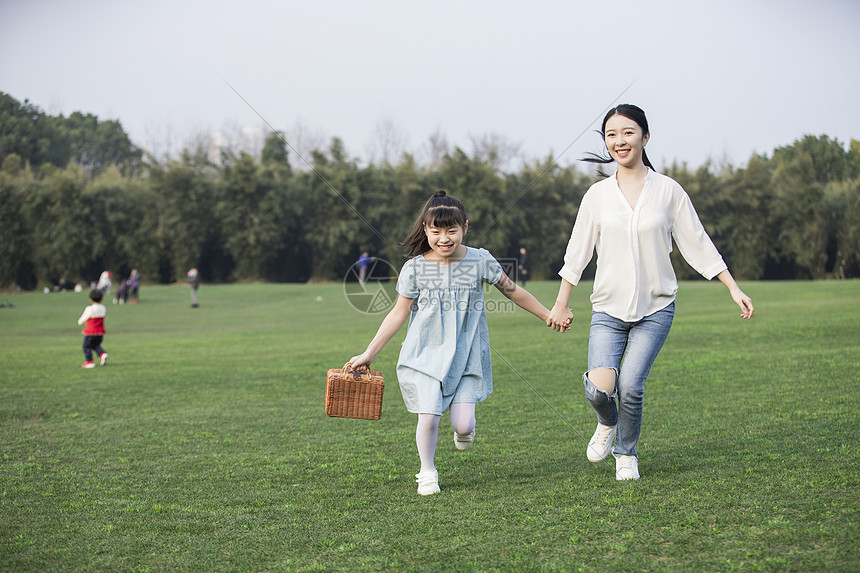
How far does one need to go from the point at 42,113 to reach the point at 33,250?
1712cm

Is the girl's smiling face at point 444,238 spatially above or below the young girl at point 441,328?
above

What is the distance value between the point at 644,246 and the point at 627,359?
0.58 metres

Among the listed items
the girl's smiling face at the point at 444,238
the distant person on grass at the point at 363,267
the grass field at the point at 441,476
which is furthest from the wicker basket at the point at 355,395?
the distant person on grass at the point at 363,267

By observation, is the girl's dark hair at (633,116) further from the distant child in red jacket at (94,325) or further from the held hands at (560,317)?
the distant child in red jacket at (94,325)

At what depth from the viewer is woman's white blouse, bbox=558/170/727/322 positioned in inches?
158

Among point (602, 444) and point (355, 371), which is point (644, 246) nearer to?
point (602, 444)

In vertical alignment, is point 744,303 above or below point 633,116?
below

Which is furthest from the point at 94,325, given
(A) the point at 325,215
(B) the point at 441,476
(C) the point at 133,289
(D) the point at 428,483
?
(A) the point at 325,215

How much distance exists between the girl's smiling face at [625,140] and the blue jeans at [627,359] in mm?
781

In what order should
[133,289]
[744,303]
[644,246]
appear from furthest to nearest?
[133,289] < [644,246] < [744,303]

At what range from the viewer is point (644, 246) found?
4023 mm

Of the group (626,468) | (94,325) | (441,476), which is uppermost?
(94,325)

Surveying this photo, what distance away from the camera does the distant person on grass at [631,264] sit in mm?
4027

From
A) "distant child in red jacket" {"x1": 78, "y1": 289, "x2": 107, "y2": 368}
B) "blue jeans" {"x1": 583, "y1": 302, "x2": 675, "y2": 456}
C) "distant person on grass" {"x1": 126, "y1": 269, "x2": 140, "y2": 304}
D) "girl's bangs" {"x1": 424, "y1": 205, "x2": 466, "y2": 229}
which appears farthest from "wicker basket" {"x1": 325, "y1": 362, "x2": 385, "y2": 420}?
"distant person on grass" {"x1": 126, "y1": 269, "x2": 140, "y2": 304}
